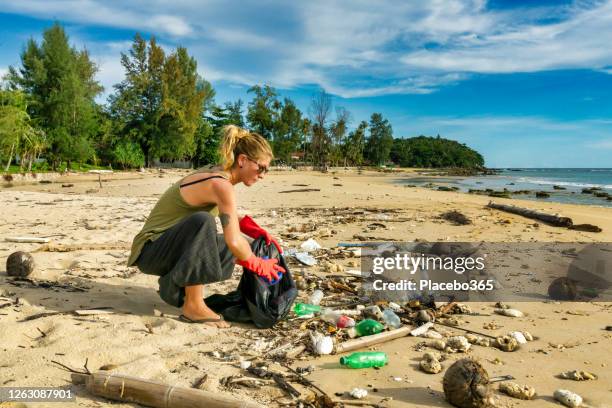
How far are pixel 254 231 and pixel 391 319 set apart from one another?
1.40 meters

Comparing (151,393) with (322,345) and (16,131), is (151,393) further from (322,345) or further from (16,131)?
(16,131)

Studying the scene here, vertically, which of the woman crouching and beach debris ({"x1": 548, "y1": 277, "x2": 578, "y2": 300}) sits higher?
the woman crouching

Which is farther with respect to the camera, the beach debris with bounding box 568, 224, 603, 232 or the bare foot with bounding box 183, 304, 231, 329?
the beach debris with bounding box 568, 224, 603, 232

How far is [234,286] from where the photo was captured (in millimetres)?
4848

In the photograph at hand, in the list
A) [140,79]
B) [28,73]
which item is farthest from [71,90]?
[140,79]

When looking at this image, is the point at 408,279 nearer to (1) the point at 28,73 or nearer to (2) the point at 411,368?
(2) the point at 411,368

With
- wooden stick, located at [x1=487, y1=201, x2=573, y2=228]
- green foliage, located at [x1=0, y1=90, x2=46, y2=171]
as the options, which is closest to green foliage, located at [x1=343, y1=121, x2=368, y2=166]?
green foliage, located at [x1=0, y1=90, x2=46, y2=171]

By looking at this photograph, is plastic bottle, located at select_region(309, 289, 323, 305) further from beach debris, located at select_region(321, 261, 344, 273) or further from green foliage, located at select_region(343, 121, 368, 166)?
green foliage, located at select_region(343, 121, 368, 166)

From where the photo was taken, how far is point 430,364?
2842 mm

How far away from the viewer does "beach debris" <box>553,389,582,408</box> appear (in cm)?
241

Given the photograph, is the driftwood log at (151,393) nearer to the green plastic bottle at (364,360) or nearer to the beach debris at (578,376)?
the green plastic bottle at (364,360)

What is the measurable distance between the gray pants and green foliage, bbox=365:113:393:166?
9371 centimetres

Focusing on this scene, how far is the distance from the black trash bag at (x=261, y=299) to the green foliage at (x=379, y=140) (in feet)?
306

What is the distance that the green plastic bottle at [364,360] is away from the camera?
113 inches
